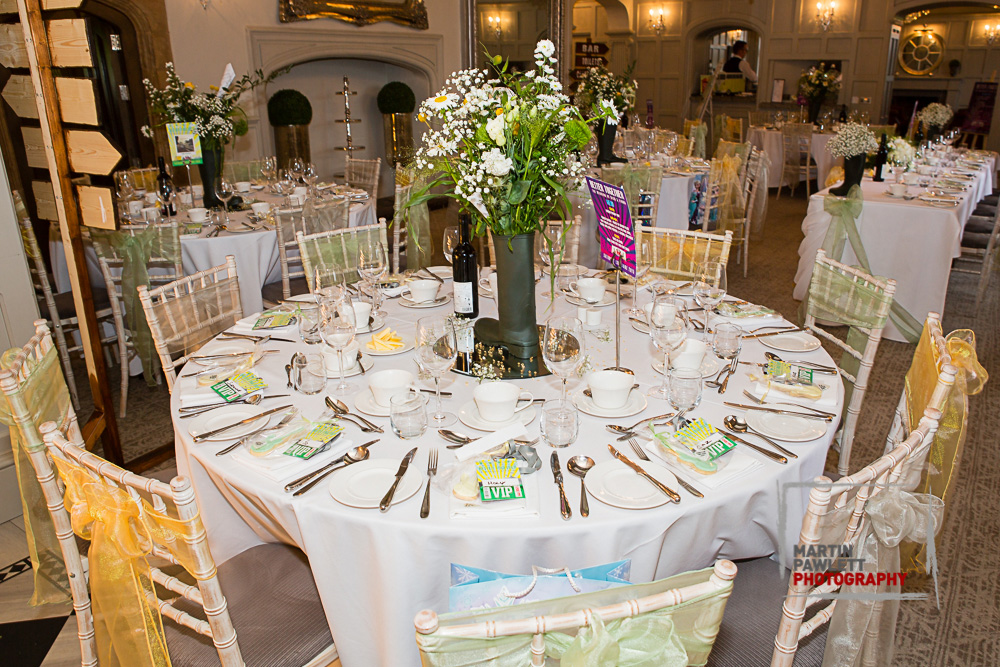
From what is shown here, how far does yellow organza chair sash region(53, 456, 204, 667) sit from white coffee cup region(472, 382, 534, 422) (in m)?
0.71

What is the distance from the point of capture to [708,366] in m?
2.03

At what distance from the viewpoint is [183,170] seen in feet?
19.7

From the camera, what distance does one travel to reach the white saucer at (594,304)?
2576mm

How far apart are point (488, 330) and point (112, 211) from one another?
153 cm

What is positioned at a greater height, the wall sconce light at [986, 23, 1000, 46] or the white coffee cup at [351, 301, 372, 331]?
the wall sconce light at [986, 23, 1000, 46]

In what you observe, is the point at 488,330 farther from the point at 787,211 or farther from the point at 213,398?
the point at 787,211

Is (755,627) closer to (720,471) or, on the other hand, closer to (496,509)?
(720,471)

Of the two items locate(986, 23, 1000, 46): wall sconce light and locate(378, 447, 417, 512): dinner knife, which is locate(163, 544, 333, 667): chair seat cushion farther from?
locate(986, 23, 1000, 46): wall sconce light

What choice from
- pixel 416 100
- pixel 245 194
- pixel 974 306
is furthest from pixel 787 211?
pixel 245 194

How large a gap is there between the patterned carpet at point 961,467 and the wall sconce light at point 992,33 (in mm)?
8971

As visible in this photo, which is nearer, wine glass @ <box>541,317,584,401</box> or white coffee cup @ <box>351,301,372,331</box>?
wine glass @ <box>541,317,584,401</box>

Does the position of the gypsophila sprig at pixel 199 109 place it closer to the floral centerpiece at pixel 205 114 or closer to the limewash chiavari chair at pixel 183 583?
the floral centerpiece at pixel 205 114

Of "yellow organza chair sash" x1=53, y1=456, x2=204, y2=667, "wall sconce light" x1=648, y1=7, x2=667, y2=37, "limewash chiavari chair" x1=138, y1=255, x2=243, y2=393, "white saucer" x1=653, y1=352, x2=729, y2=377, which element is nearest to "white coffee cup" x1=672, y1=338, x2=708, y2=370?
"white saucer" x1=653, y1=352, x2=729, y2=377

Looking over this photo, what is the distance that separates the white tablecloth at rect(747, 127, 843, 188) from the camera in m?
8.85
